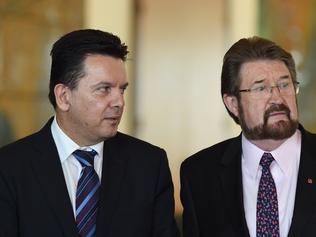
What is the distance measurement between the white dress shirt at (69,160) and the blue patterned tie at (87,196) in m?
Answer: 0.02

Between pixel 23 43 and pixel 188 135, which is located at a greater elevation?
pixel 23 43

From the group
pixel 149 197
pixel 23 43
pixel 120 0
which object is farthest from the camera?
pixel 120 0

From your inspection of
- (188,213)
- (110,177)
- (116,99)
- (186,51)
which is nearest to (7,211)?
(110,177)

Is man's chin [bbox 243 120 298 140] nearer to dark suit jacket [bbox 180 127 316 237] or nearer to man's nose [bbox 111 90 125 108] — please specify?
dark suit jacket [bbox 180 127 316 237]

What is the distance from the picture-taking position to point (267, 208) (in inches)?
100.0

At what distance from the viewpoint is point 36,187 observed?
2.38 meters

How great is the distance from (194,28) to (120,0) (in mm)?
758

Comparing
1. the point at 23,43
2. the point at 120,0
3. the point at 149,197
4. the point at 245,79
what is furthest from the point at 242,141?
the point at 120,0

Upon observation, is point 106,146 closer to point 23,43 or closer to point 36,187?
point 36,187

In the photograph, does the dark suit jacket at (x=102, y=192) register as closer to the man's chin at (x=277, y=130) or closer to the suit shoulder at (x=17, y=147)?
the suit shoulder at (x=17, y=147)

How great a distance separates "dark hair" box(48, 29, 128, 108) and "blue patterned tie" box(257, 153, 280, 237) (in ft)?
2.61

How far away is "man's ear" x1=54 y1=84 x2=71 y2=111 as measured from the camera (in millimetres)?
2500

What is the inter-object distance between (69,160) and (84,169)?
0.08 m

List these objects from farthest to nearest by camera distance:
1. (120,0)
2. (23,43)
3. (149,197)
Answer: (120,0), (23,43), (149,197)
